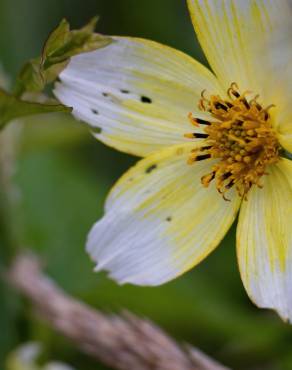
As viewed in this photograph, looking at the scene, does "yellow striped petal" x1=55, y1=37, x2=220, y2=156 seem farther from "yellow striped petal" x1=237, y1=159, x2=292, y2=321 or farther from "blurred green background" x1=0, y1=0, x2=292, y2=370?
"blurred green background" x1=0, y1=0, x2=292, y2=370

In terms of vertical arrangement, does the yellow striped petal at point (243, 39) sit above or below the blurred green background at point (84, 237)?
above

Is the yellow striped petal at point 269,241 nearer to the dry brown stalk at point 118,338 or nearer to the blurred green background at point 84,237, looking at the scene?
the dry brown stalk at point 118,338

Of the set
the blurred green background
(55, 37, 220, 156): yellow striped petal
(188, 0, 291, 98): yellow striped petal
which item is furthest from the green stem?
(188, 0, 291, 98): yellow striped petal

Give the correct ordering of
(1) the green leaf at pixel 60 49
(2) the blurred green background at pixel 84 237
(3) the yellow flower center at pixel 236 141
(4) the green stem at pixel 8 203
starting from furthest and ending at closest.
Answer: (2) the blurred green background at pixel 84 237 → (4) the green stem at pixel 8 203 → (3) the yellow flower center at pixel 236 141 → (1) the green leaf at pixel 60 49

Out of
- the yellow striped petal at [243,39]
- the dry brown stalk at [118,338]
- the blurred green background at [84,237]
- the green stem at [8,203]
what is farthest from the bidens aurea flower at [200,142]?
the blurred green background at [84,237]

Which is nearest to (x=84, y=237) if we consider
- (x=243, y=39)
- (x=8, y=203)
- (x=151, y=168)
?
(x=8, y=203)
